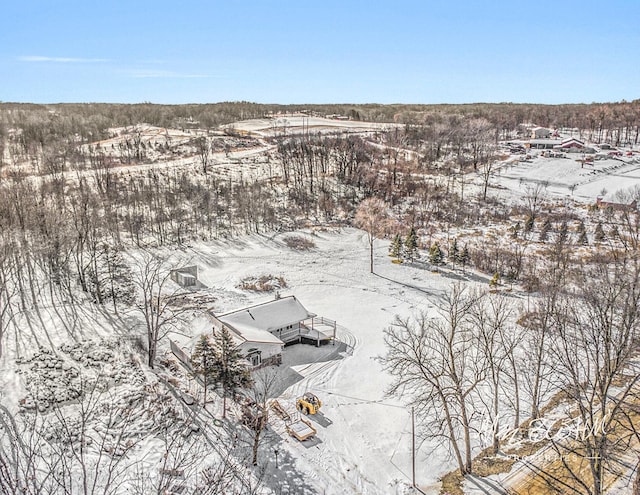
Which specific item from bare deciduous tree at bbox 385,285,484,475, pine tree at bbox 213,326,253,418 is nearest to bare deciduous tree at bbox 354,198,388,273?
bare deciduous tree at bbox 385,285,484,475

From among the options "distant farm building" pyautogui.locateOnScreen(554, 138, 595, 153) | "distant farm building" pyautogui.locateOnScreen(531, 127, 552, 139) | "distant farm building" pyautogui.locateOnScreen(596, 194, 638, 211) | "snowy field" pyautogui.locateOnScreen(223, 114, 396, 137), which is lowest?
"distant farm building" pyautogui.locateOnScreen(596, 194, 638, 211)

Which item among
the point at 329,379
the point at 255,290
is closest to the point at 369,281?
the point at 255,290

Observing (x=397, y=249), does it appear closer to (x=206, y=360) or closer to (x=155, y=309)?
(x=155, y=309)

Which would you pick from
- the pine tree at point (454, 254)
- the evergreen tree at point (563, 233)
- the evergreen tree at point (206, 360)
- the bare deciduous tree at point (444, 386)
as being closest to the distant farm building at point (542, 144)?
the evergreen tree at point (563, 233)

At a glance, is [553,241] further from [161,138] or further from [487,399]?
[161,138]

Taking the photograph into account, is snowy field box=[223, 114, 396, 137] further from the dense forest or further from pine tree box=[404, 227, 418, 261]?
pine tree box=[404, 227, 418, 261]

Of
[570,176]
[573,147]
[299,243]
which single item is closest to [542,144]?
[573,147]
